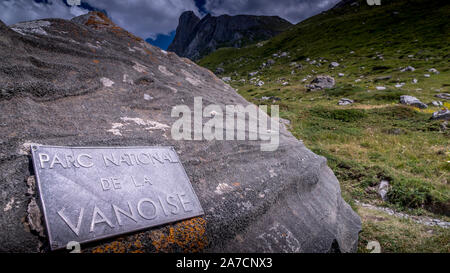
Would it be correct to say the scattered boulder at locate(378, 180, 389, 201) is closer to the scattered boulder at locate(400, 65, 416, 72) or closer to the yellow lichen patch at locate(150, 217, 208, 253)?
the yellow lichen patch at locate(150, 217, 208, 253)

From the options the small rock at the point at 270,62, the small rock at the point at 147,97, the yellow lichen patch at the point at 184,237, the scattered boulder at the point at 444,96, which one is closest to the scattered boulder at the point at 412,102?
the scattered boulder at the point at 444,96

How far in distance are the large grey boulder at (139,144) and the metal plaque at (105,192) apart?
3.8 inches

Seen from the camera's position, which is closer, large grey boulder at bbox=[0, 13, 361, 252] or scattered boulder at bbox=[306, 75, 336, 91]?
large grey boulder at bbox=[0, 13, 361, 252]

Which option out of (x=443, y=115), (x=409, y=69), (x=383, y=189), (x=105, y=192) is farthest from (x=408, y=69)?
(x=105, y=192)

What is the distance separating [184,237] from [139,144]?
50.4 inches

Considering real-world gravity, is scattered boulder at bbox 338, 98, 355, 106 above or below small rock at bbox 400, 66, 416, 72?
below

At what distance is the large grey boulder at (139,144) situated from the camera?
78.9 inches

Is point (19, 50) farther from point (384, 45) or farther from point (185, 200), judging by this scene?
point (384, 45)

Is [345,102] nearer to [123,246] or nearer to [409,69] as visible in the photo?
[409,69]

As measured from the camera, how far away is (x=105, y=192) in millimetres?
2070

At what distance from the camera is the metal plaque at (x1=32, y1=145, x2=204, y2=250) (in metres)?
1.79

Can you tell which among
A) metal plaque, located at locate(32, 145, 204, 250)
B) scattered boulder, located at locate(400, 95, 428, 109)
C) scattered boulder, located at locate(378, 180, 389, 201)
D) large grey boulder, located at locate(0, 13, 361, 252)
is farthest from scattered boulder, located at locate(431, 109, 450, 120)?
metal plaque, located at locate(32, 145, 204, 250)

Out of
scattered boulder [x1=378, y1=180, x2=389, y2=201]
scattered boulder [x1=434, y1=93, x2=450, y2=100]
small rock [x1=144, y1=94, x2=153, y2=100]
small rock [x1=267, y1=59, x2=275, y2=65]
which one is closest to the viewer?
small rock [x1=144, y1=94, x2=153, y2=100]

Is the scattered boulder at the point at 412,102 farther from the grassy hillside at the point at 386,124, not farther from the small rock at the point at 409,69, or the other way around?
the small rock at the point at 409,69
